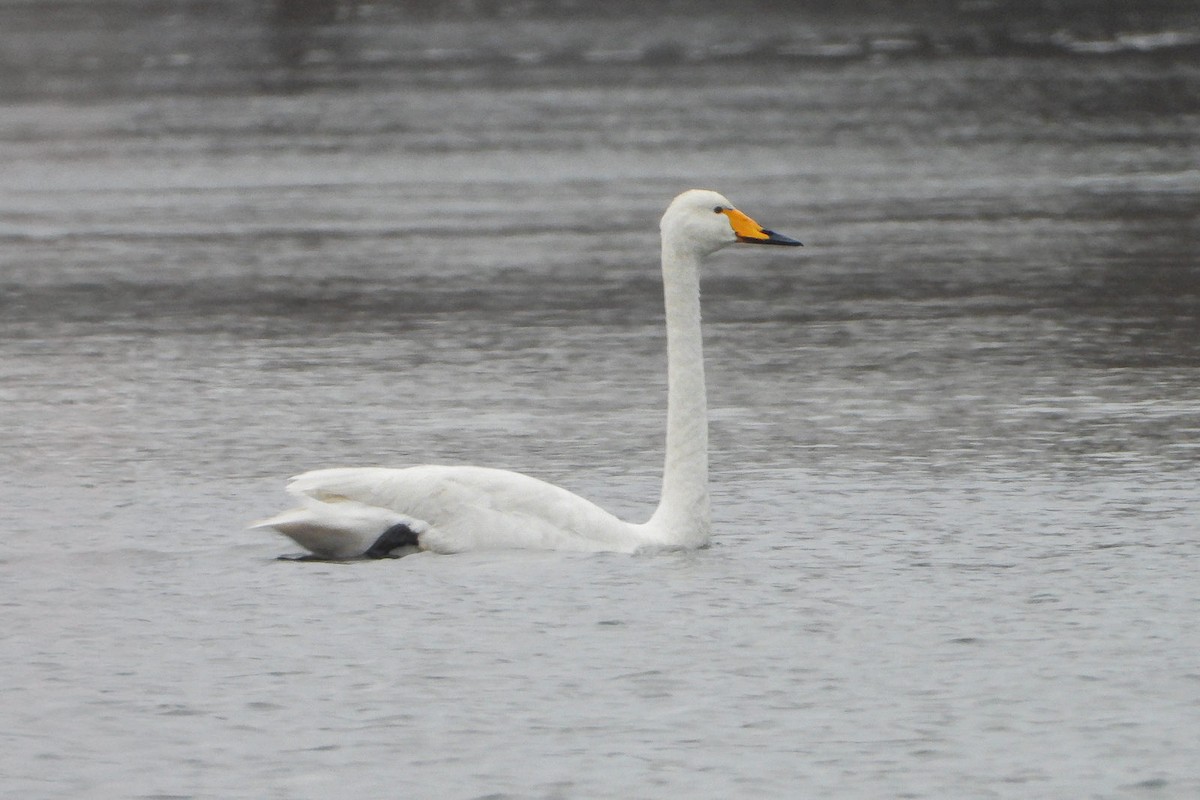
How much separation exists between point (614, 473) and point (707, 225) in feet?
6.78

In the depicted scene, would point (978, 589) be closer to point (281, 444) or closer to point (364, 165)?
point (281, 444)

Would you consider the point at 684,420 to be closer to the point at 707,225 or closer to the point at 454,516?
the point at 707,225

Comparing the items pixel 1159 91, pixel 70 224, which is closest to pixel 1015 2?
pixel 1159 91

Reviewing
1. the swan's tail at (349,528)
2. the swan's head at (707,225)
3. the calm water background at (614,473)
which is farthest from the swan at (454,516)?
the swan's head at (707,225)

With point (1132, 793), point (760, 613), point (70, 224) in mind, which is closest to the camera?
point (1132, 793)

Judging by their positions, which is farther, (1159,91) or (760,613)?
(1159,91)

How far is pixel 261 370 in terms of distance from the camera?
55.2ft

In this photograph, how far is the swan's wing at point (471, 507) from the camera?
10414mm

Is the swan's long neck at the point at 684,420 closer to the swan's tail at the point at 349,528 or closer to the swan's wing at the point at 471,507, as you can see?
the swan's wing at the point at 471,507

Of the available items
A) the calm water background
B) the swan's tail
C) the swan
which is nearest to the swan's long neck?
the swan

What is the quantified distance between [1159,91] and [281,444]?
101 ft

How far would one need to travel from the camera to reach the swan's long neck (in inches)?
421

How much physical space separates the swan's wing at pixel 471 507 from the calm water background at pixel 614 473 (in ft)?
0.41

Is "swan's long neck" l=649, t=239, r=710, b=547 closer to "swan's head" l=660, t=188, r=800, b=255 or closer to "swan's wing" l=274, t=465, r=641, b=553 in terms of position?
"swan's head" l=660, t=188, r=800, b=255
